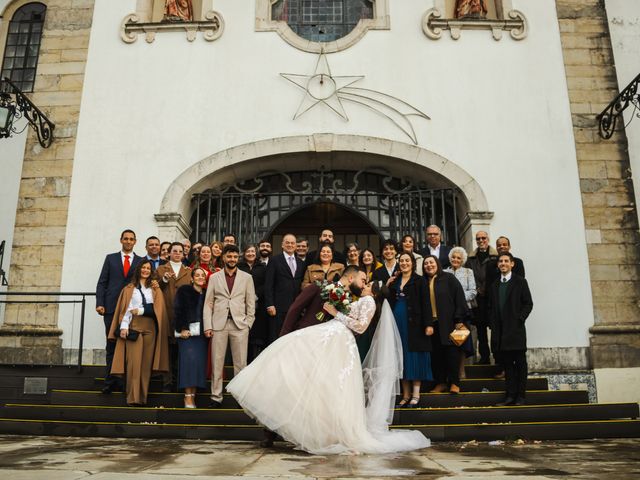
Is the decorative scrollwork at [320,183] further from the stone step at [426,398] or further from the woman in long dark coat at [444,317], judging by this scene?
the stone step at [426,398]

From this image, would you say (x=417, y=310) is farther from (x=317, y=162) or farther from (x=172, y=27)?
(x=172, y=27)

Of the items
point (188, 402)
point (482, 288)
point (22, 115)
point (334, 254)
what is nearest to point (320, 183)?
point (334, 254)

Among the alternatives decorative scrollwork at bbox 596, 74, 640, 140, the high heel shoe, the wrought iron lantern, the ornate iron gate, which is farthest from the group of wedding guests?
decorative scrollwork at bbox 596, 74, 640, 140

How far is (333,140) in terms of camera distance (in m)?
9.16

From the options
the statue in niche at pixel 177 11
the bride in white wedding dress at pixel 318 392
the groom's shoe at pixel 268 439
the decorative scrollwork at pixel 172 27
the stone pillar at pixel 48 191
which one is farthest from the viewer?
the statue in niche at pixel 177 11

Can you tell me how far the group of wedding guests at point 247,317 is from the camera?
6.23 m

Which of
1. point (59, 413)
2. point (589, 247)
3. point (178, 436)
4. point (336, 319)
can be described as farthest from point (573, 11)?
point (59, 413)

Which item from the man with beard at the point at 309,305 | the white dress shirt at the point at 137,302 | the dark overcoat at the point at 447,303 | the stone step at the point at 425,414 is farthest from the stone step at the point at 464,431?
the white dress shirt at the point at 137,302

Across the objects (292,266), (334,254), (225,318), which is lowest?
(225,318)

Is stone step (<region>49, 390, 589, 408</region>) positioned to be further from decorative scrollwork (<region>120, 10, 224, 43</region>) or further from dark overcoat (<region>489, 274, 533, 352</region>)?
decorative scrollwork (<region>120, 10, 224, 43</region>)

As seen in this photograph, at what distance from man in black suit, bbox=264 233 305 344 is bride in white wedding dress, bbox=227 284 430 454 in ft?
6.53

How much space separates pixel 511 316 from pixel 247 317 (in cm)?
287

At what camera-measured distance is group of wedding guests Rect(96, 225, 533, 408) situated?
6.23 m

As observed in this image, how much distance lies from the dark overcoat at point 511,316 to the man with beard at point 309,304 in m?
1.94
